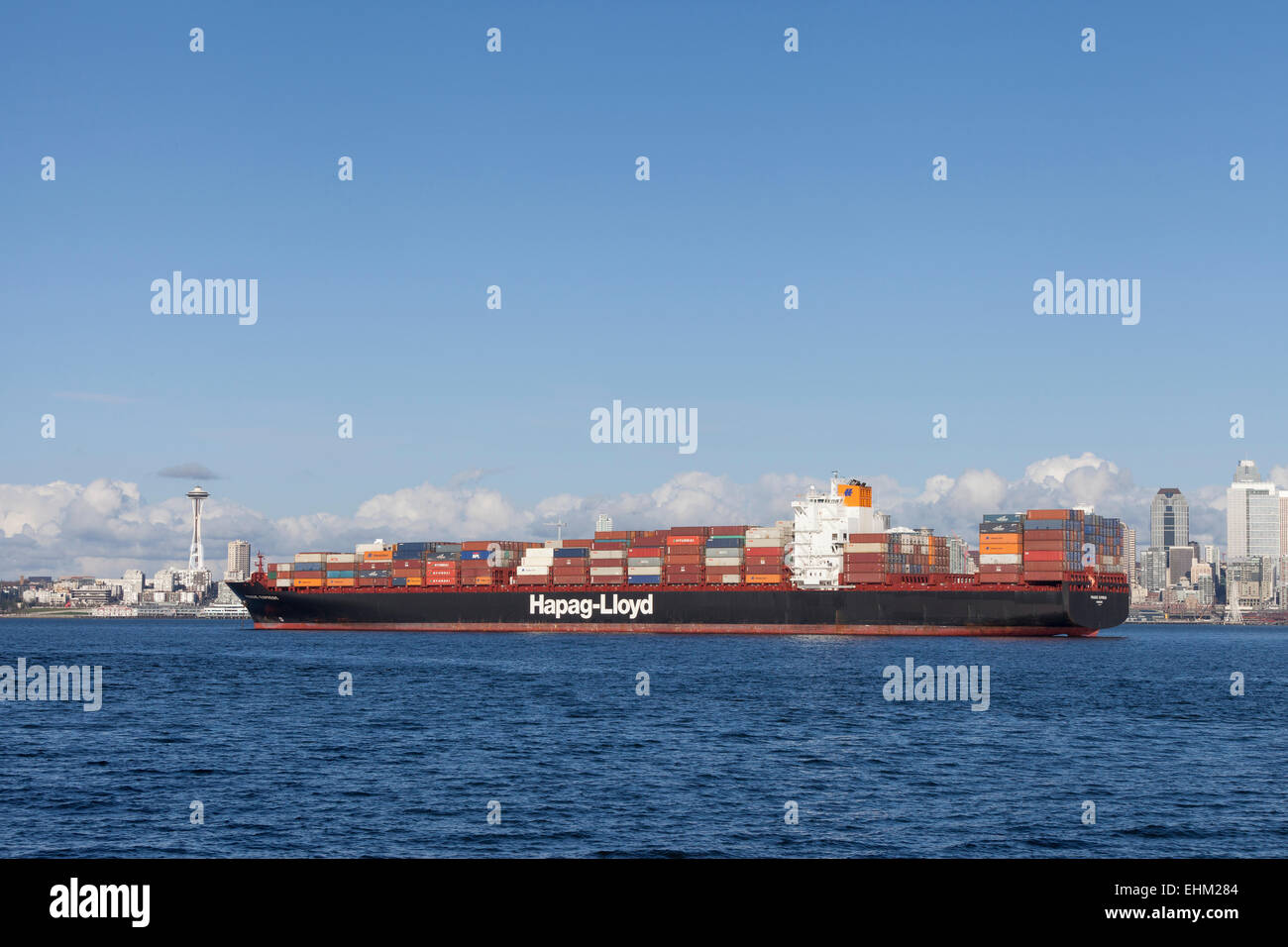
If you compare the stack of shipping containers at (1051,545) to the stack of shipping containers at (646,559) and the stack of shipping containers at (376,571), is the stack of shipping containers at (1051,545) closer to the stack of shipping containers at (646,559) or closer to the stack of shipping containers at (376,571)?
the stack of shipping containers at (646,559)

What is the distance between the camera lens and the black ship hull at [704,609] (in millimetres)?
108125

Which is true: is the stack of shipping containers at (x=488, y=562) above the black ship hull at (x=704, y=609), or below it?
above

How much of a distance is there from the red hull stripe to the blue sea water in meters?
38.9

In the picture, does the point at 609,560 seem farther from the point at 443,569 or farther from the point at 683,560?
the point at 443,569

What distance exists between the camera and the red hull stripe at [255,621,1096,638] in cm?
10919

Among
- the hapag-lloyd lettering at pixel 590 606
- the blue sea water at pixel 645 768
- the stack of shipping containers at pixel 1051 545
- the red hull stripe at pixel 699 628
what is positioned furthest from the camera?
the hapag-lloyd lettering at pixel 590 606

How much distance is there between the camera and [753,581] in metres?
117

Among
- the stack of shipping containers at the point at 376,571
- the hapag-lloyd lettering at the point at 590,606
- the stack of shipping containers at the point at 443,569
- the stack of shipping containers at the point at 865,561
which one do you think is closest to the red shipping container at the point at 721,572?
the hapag-lloyd lettering at the point at 590,606

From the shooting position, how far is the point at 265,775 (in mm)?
34719

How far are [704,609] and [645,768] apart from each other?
271ft

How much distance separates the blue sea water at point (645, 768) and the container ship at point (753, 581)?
126 ft

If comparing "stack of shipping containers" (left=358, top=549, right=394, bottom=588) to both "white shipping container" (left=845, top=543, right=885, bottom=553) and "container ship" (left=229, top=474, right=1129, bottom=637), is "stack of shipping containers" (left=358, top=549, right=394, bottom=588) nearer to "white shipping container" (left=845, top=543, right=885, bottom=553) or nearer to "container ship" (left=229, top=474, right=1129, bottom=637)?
"container ship" (left=229, top=474, right=1129, bottom=637)
